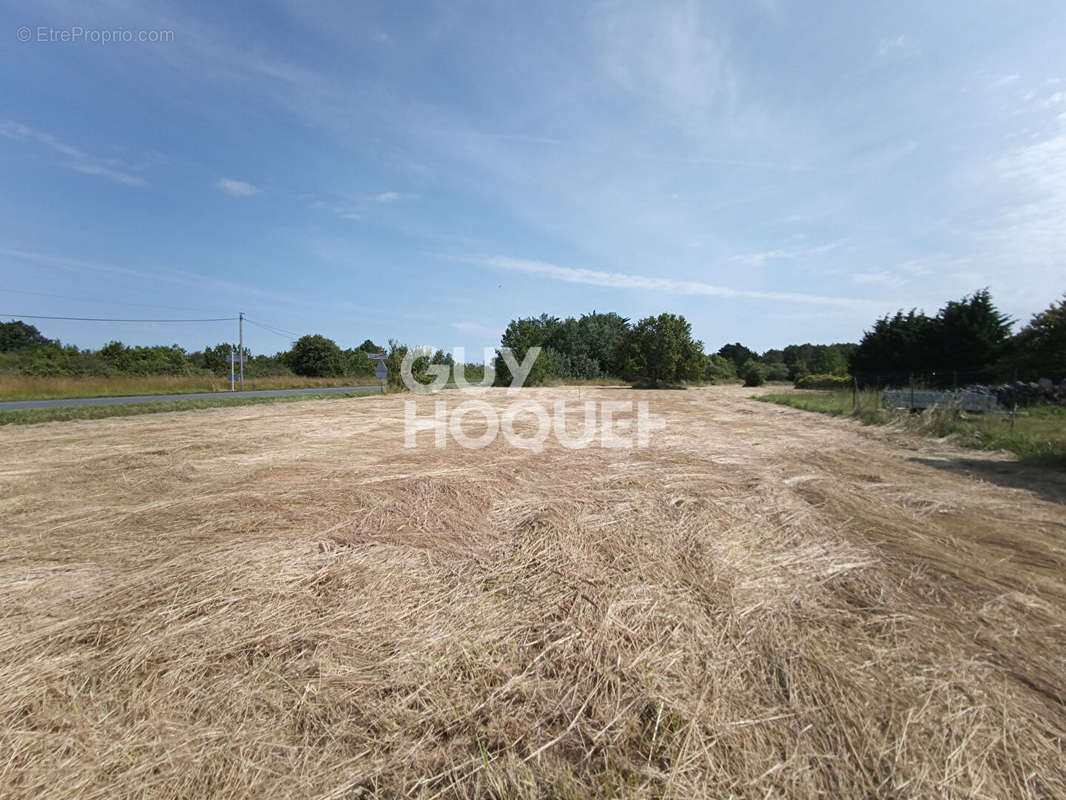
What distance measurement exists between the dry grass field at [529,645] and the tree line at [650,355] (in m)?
12.2

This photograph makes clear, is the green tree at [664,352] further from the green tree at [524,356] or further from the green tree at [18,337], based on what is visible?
the green tree at [18,337]

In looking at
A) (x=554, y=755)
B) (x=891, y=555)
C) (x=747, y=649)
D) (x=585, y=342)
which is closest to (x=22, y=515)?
(x=554, y=755)

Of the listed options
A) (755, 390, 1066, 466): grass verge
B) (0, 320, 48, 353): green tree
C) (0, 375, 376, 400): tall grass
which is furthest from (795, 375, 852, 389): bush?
(0, 320, 48, 353): green tree

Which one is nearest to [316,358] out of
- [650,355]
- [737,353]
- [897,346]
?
[650,355]

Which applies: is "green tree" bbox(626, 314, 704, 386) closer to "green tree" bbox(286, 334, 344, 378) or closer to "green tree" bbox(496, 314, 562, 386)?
"green tree" bbox(496, 314, 562, 386)

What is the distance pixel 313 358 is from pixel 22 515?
47.1 metres

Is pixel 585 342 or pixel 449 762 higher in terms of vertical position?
pixel 585 342

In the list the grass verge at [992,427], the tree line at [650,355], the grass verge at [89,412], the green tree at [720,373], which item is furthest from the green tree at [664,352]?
the grass verge at [89,412]

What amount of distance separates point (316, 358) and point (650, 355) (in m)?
34.9

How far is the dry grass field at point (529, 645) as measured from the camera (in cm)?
124

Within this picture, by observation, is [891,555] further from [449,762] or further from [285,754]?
[285,754]

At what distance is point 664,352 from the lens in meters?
32.8

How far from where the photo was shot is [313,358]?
150ft

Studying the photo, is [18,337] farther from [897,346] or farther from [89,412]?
[897,346]
